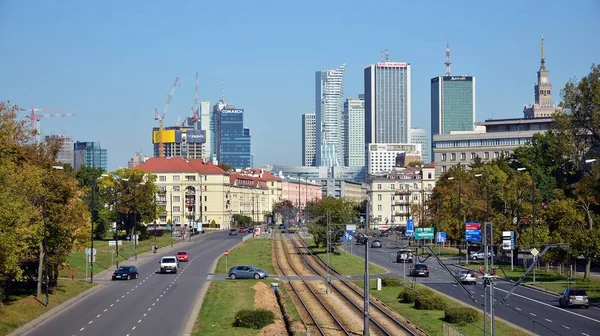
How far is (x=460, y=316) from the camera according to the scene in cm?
5122

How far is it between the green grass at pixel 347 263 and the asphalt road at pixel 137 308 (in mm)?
14306

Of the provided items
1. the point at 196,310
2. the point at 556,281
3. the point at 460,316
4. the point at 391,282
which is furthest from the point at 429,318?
the point at 556,281

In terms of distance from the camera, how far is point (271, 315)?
172 ft

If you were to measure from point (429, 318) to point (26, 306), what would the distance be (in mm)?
24963

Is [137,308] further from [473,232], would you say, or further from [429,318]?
[473,232]

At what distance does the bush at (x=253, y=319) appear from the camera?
50.4m

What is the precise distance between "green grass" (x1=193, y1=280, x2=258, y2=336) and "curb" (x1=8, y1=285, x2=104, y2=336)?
9.00m

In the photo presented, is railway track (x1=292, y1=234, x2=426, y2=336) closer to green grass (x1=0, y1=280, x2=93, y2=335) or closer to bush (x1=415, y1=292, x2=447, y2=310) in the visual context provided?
bush (x1=415, y1=292, x2=447, y2=310)

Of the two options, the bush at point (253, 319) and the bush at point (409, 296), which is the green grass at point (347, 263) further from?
the bush at point (253, 319)

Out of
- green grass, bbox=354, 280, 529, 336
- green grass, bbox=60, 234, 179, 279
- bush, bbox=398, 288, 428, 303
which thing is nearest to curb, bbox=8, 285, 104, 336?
green grass, bbox=60, 234, 179, 279

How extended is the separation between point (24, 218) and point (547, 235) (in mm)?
54860

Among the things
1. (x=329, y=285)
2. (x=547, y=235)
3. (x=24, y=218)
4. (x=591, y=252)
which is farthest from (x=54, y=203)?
(x=547, y=235)

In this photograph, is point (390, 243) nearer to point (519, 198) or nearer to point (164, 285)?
point (519, 198)

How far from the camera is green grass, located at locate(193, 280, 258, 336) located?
4900cm
